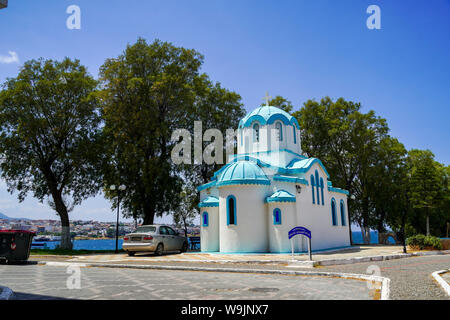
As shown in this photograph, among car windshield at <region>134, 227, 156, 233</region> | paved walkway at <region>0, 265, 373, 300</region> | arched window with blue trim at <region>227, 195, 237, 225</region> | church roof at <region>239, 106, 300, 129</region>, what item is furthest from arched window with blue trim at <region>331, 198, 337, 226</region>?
paved walkway at <region>0, 265, 373, 300</region>

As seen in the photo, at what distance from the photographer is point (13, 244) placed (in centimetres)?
1487

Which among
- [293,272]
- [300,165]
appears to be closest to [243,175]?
[300,165]

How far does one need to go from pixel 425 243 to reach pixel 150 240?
56.4 feet

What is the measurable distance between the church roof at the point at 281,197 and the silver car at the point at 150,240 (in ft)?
20.9

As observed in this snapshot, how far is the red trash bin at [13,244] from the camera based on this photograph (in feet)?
48.5

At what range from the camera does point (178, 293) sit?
23.3 feet

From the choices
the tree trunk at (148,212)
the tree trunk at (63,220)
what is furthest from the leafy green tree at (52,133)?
the tree trunk at (148,212)

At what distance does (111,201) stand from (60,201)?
13.7 feet

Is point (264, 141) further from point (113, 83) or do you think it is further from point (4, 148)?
point (4, 148)

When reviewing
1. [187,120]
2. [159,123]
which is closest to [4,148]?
[159,123]

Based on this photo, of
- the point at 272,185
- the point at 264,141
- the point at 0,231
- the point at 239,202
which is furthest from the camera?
the point at 264,141

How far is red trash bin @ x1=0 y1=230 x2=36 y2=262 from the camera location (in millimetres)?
14797

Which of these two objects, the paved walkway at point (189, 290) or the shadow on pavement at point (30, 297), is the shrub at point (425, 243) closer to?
the paved walkway at point (189, 290)

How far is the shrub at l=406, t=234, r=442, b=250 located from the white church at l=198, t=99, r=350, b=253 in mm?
4898
